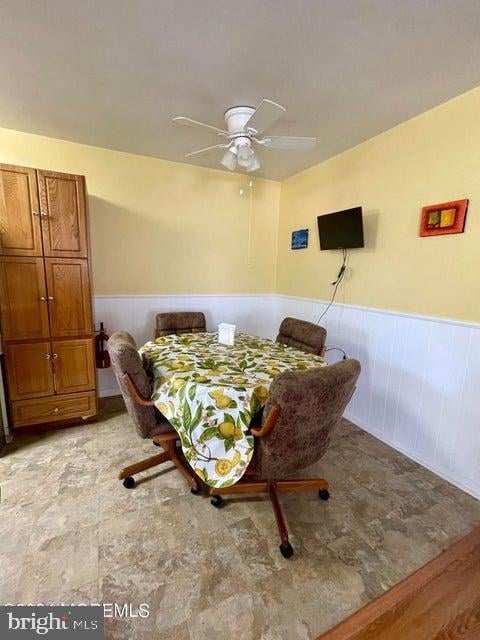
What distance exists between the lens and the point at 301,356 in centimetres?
207

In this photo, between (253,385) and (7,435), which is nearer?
(253,385)

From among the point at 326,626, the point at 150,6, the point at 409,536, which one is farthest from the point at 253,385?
the point at 150,6

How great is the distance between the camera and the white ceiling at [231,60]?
1.35 m

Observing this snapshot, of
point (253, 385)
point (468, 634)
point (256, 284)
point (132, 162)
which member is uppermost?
point (132, 162)

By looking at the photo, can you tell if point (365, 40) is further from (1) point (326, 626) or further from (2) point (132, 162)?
(1) point (326, 626)

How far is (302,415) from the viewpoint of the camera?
131cm

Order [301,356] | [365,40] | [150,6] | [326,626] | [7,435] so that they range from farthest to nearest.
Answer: [7,435], [301,356], [365,40], [150,6], [326,626]

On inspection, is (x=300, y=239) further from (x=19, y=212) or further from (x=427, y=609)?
(x=427, y=609)

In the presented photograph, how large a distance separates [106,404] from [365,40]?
339 cm

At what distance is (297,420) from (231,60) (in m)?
1.95

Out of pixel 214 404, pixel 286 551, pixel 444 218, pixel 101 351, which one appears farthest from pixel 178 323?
pixel 444 218

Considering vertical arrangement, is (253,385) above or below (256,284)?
below

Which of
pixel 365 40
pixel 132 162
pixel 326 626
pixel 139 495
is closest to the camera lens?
pixel 326 626

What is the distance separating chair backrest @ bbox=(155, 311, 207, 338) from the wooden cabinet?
0.62m
